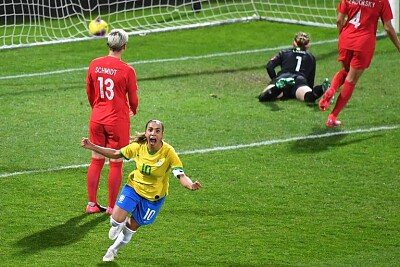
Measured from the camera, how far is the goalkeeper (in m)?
15.6

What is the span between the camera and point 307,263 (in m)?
9.80

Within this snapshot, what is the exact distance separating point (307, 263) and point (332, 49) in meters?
9.68

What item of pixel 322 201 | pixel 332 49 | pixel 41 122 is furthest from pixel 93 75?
pixel 332 49

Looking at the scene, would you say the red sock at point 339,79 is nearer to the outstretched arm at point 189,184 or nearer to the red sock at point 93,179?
the red sock at point 93,179

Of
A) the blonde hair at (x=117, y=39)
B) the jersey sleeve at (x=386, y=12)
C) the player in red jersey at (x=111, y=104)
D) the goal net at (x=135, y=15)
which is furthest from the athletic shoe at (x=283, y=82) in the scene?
the blonde hair at (x=117, y=39)

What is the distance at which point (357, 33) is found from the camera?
14000mm

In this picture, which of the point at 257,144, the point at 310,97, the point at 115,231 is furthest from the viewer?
the point at 310,97

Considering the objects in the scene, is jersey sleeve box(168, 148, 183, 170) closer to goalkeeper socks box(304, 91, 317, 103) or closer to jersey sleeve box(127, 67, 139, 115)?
jersey sleeve box(127, 67, 139, 115)

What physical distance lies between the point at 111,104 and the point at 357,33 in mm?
4321

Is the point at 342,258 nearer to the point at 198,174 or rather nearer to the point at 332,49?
the point at 198,174

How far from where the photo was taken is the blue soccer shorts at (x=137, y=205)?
32.1ft

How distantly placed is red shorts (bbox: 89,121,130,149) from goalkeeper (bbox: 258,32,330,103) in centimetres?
484

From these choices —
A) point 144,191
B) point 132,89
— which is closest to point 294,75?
point 132,89

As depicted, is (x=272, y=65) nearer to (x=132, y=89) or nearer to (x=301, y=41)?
(x=301, y=41)
